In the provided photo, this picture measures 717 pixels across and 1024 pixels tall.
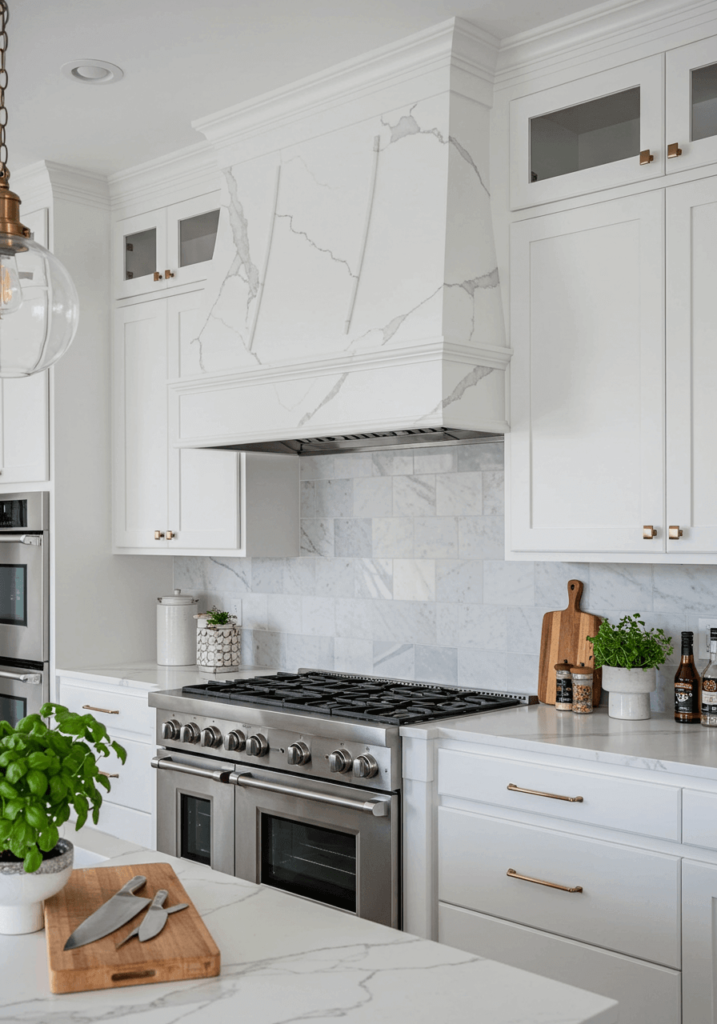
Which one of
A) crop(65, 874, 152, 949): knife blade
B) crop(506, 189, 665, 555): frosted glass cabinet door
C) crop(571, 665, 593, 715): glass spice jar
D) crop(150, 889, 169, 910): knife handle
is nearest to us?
crop(65, 874, 152, 949): knife blade

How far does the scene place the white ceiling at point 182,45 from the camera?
2.58 m

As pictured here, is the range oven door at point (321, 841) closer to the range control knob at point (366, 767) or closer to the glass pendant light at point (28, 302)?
the range control knob at point (366, 767)

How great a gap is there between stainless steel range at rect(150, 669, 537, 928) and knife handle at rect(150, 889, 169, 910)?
1.21 m

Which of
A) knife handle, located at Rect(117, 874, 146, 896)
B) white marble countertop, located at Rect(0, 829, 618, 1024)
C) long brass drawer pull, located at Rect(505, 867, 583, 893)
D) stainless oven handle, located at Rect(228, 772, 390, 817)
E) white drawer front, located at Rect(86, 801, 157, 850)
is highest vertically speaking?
knife handle, located at Rect(117, 874, 146, 896)

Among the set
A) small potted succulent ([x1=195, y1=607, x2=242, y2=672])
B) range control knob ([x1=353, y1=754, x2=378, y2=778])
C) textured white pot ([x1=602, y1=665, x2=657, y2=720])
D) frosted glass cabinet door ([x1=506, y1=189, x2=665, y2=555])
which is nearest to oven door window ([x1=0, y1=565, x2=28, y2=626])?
small potted succulent ([x1=195, y1=607, x2=242, y2=672])

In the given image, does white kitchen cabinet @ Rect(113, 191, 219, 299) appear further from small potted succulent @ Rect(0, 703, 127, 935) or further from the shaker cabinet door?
small potted succulent @ Rect(0, 703, 127, 935)

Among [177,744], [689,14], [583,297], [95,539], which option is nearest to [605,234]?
[583,297]

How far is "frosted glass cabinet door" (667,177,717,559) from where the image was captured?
2.40m

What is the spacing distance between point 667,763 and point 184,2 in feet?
7.27

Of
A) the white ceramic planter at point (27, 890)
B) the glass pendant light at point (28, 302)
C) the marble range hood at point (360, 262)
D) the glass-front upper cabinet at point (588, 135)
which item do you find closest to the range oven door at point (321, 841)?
the marble range hood at point (360, 262)

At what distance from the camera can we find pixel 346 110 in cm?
298

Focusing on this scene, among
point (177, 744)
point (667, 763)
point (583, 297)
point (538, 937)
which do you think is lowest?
point (538, 937)

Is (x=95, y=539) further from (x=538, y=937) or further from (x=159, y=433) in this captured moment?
(x=538, y=937)

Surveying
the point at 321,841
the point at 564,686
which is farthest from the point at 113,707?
the point at 564,686
